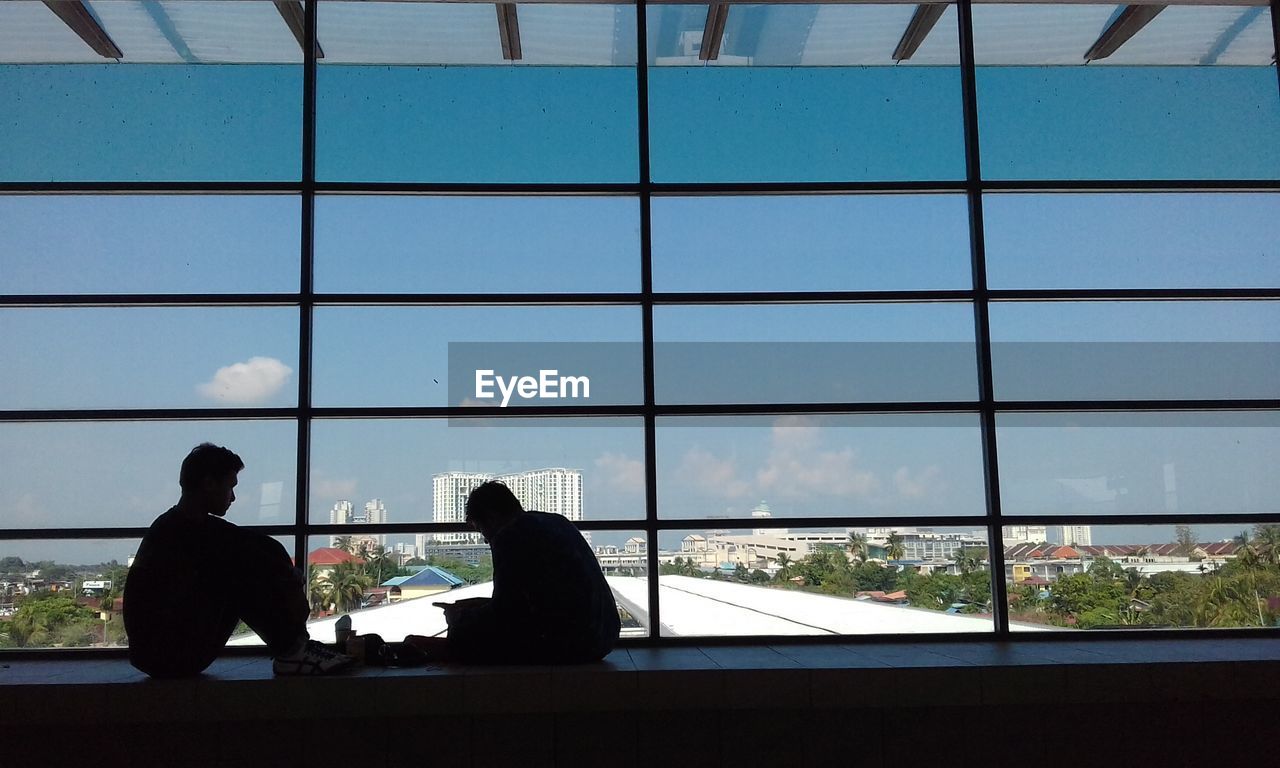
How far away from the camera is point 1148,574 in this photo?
4.06 m

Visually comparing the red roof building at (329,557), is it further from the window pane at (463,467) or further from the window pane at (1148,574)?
the window pane at (1148,574)

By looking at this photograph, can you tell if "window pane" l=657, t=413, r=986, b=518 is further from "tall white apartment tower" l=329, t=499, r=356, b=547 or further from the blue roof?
"tall white apartment tower" l=329, t=499, r=356, b=547

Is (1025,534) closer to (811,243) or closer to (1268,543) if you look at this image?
(1268,543)

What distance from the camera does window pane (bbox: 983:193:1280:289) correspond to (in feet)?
13.9

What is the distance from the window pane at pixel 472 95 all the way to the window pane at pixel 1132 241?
1881mm

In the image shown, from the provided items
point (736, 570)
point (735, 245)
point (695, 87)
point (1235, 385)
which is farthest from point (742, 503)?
point (1235, 385)

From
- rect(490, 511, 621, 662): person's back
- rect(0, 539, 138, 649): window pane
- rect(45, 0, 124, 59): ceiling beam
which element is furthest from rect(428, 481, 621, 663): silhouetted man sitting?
rect(45, 0, 124, 59): ceiling beam

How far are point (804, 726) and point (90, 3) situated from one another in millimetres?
4583

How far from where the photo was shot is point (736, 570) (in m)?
3.98

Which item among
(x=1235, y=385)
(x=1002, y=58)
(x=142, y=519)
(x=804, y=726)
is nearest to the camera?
(x=804, y=726)

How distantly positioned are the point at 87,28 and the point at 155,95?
0.50 metres

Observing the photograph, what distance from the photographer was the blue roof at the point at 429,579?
3932 millimetres

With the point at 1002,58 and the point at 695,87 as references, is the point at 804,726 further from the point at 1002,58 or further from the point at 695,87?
the point at 1002,58

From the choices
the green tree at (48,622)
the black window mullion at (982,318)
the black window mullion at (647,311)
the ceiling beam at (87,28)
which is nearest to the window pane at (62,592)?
the green tree at (48,622)
